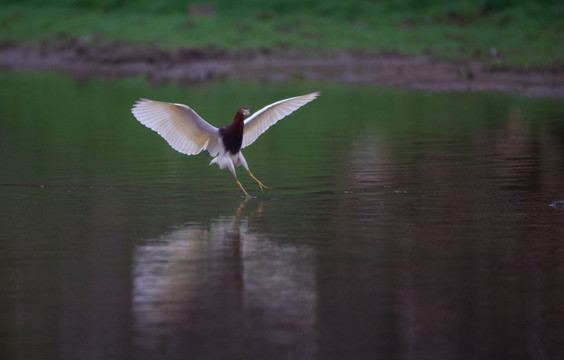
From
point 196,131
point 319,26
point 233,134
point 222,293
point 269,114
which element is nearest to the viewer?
point 222,293

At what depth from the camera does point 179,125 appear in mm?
12961

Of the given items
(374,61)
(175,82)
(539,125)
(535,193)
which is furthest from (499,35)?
(535,193)

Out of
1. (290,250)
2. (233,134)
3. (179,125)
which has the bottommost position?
(290,250)

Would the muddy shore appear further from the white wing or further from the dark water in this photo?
the white wing

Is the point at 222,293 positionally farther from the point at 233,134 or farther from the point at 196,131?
the point at 196,131

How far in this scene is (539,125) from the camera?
19.8 meters

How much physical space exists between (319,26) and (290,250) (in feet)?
86.5

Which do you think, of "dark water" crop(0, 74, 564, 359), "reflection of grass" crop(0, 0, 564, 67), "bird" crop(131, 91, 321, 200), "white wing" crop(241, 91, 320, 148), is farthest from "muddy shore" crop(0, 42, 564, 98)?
"bird" crop(131, 91, 321, 200)

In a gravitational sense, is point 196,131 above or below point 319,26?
below

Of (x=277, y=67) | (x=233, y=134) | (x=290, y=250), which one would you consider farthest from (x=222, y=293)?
(x=277, y=67)

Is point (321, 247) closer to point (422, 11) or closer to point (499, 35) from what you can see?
point (499, 35)

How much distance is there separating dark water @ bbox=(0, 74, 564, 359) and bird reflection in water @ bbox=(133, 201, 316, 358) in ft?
0.07

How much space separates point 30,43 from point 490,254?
101 feet

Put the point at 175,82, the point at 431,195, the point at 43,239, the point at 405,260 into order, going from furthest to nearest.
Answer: the point at 175,82 < the point at 431,195 < the point at 43,239 < the point at 405,260
